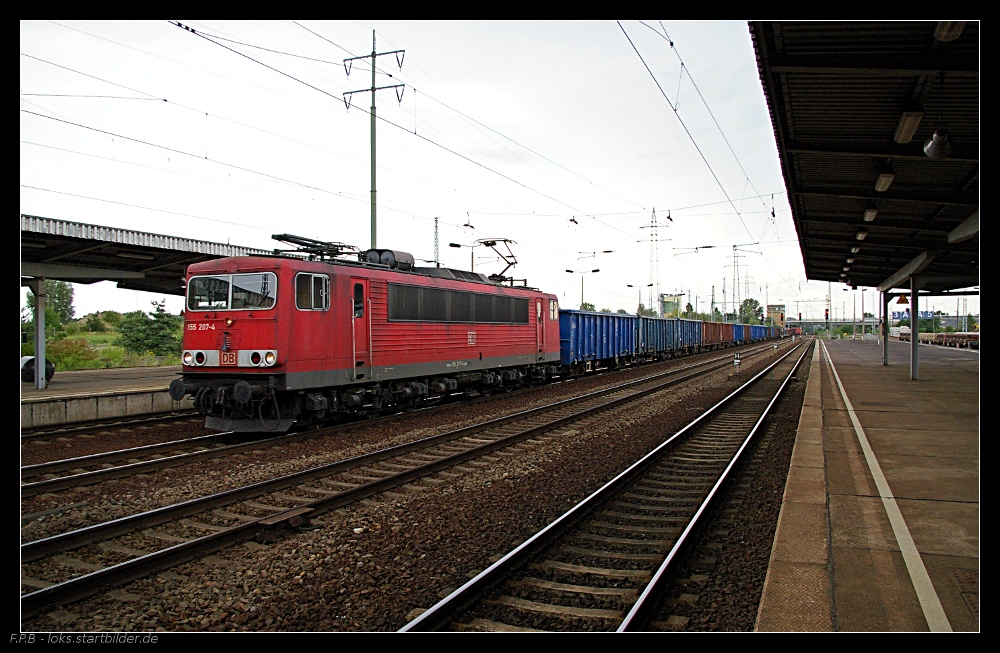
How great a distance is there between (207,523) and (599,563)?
4.08 m

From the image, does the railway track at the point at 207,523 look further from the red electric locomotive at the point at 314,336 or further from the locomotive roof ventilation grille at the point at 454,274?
the locomotive roof ventilation grille at the point at 454,274

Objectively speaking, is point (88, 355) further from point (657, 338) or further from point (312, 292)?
point (657, 338)

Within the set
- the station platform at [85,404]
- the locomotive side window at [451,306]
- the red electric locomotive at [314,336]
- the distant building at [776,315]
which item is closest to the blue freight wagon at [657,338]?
the locomotive side window at [451,306]

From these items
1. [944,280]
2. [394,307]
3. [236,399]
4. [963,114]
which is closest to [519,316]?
[394,307]

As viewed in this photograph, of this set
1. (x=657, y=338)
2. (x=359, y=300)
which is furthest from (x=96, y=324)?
(x=657, y=338)

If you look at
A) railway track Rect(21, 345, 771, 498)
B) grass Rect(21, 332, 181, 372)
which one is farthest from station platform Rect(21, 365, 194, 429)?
grass Rect(21, 332, 181, 372)

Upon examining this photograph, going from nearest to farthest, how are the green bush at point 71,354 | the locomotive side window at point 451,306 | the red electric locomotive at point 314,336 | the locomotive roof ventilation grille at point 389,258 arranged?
the red electric locomotive at point 314,336
the locomotive side window at point 451,306
the locomotive roof ventilation grille at point 389,258
the green bush at point 71,354

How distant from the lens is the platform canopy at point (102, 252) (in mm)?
12945

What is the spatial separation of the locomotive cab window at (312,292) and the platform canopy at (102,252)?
460cm

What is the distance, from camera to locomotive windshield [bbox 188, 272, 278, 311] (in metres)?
10.6

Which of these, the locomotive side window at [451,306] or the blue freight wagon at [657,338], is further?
the blue freight wagon at [657,338]

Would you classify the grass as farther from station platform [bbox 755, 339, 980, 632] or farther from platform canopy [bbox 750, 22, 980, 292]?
station platform [bbox 755, 339, 980, 632]

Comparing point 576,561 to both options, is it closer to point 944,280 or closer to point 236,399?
point 236,399
